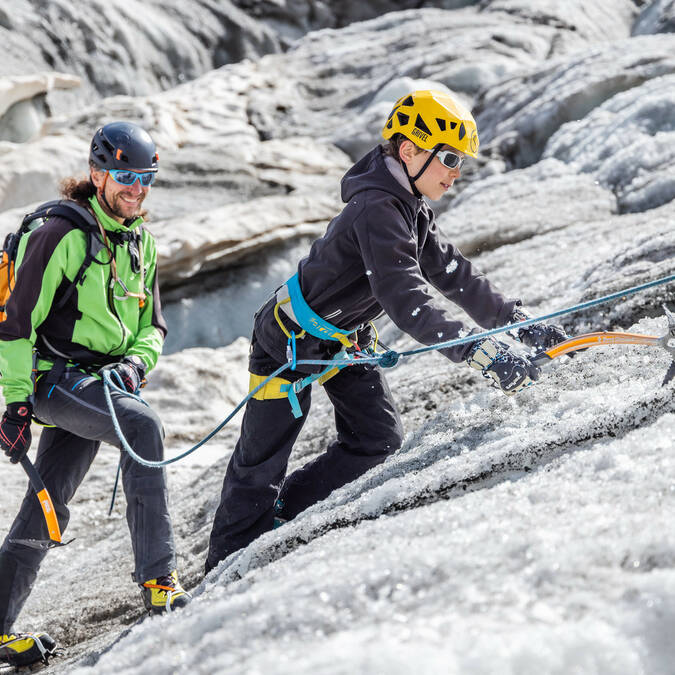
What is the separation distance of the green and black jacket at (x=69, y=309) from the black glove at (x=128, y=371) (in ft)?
0.21

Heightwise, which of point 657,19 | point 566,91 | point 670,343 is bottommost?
point 657,19

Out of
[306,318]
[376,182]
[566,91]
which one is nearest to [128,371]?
[306,318]

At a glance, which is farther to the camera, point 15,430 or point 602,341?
point 15,430

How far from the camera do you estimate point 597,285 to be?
6.05 m

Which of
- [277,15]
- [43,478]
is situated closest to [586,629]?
[43,478]

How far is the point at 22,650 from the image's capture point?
4344mm

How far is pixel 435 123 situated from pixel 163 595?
2.50 m

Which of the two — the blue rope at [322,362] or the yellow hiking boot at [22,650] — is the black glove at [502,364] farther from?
the yellow hiking boot at [22,650]

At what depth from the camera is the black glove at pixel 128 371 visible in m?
4.43

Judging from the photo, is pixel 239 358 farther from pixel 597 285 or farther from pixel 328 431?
pixel 597 285

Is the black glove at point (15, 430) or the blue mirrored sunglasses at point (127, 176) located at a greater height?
the blue mirrored sunglasses at point (127, 176)

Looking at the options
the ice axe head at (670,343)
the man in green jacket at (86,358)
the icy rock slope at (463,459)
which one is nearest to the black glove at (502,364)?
the icy rock slope at (463,459)

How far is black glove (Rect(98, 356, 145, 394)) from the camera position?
14.5 feet

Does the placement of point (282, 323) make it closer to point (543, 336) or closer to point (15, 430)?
point (543, 336)
